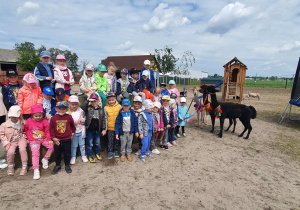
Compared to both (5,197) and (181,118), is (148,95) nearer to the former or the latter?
(181,118)

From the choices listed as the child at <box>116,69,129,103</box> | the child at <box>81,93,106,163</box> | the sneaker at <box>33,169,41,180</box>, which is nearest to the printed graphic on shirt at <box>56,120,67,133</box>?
the child at <box>81,93,106,163</box>

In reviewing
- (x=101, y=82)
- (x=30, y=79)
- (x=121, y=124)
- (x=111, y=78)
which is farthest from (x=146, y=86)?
(x=30, y=79)

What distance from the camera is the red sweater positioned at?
11.8ft

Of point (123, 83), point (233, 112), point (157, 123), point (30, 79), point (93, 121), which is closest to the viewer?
point (30, 79)

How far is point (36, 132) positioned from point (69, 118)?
753mm

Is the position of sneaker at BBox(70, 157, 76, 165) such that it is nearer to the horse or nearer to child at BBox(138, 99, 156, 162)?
child at BBox(138, 99, 156, 162)

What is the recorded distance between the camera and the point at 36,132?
3707 mm

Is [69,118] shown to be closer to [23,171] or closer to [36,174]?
[36,174]

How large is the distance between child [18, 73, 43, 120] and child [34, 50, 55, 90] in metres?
0.31

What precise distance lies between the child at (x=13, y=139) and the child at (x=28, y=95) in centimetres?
26

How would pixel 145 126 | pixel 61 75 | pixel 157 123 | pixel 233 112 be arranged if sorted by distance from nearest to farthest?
1. pixel 61 75
2. pixel 145 126
3. pixel 157 123
4. pixel 233 112

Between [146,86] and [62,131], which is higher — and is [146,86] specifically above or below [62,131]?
above

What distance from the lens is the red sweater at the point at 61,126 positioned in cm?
361

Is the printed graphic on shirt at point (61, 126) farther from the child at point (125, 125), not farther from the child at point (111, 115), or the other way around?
the child at point (125, 125)
